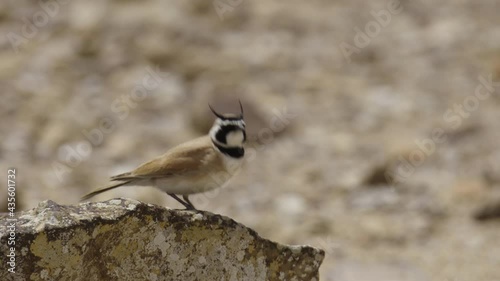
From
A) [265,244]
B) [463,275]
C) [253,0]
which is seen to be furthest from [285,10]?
[265,244]

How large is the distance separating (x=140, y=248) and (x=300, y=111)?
1197cm

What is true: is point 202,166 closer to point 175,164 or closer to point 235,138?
point 175,164

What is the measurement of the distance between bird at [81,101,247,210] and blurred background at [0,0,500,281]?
15.2 ft

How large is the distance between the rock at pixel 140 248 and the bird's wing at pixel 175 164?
1.10 m

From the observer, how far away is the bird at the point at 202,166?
25.7 ft

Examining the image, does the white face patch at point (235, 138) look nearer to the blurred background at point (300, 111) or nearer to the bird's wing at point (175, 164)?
the bird's wing at point (175, 164)

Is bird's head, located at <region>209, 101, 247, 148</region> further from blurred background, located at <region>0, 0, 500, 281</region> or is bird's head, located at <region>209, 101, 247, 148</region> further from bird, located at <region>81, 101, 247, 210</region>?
blurred background, located at <region>0, 0, 500, 281</region>

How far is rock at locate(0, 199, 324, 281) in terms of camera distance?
5953 millimetres

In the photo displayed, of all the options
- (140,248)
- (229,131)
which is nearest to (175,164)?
(229,131)

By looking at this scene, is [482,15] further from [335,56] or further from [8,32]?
[8,32]

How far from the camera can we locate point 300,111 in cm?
1822

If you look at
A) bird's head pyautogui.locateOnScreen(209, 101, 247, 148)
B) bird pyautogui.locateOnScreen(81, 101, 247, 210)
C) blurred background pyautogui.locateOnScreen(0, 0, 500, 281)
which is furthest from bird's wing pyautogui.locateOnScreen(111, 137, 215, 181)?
blurred background pyautogui.locateOnScreen(0, 0, 500, 281)

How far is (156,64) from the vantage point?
1909 centimetres

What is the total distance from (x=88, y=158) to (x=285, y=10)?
628cm
